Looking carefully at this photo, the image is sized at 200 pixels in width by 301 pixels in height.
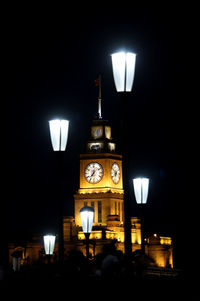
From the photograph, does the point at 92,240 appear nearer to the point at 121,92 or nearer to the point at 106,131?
the point at 106,131

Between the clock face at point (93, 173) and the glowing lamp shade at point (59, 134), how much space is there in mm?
114799

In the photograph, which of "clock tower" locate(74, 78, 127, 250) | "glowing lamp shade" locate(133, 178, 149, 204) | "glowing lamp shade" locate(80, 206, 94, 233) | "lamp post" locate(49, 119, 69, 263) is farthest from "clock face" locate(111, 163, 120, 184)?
"lamp post" locate(49, 119, 69, 263)

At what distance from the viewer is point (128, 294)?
716 inches

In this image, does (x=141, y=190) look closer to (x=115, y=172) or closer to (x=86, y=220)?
(x=86, y=220)

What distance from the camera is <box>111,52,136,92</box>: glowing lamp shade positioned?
22812mm

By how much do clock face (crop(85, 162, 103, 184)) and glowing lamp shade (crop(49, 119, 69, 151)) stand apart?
115m

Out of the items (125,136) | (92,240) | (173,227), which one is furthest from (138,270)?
(173,227)

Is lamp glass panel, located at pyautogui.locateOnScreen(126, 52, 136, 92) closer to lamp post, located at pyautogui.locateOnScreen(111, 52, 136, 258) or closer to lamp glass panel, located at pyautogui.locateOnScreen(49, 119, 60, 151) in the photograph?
lamp post, located at pyautogui.locateOnScreen(111, 52, 136, 258)

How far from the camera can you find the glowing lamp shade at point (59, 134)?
1141 inches

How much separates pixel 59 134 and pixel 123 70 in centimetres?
659

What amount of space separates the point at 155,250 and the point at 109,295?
123679 millimetres

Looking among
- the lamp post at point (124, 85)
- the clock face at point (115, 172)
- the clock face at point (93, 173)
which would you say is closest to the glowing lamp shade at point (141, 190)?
the lamp post at point (124, 85)

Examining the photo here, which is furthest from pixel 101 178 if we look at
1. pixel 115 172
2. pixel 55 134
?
pixel 55 134

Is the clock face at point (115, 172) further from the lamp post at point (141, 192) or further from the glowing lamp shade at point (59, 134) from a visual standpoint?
the glowing lamp shade at point (59, 134)
